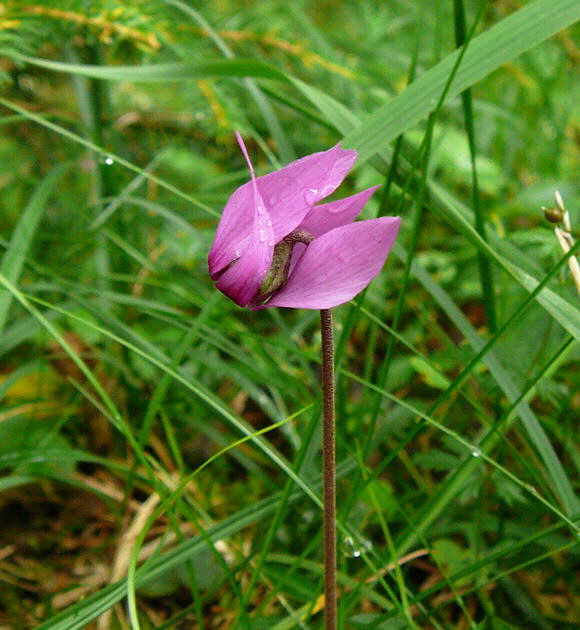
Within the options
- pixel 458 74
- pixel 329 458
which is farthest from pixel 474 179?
pixel 329 458

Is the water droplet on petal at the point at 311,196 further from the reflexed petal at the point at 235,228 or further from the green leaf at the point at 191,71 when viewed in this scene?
the green leaf at the point at 191,71

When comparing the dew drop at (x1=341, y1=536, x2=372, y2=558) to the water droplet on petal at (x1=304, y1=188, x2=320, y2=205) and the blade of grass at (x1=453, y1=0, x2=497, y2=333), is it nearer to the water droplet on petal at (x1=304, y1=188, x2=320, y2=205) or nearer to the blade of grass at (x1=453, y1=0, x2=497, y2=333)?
the blade of grass at (x1=453, y1=0, x2=497, y2=333)

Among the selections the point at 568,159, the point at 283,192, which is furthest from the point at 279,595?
the point at 568,159

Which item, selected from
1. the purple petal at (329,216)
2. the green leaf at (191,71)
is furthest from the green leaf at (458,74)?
the purple petal at (329,216)

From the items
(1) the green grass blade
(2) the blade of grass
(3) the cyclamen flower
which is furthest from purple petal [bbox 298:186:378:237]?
(1) the green grass blade

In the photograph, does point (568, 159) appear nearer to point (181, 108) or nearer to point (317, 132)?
point (317, 132)

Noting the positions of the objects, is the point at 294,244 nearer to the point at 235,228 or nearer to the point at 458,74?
the point at 235,228

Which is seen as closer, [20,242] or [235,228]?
[235,228]
